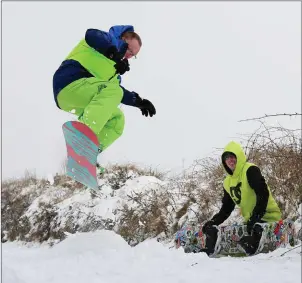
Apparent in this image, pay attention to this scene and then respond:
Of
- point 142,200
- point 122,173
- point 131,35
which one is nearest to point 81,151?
point 131,35

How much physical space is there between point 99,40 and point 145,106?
71 cm

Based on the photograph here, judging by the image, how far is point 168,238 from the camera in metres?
4.36

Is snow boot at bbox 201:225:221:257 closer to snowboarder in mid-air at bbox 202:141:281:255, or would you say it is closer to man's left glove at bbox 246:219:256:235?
snowboarder in mid-air at bbox 202:141:281:255

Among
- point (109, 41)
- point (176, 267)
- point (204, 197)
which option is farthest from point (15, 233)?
point (176, 267)

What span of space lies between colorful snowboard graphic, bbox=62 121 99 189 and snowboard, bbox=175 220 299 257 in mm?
991

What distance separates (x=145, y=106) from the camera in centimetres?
320

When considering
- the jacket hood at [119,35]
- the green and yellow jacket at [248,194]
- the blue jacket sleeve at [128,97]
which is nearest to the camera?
the jacket hood at [119,35]

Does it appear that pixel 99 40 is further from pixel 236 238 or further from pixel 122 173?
pixel 122 173

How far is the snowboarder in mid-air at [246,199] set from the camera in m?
2.79

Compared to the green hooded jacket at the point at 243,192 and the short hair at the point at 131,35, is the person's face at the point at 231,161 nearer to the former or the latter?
the green hooded jacket at the point at 243,192

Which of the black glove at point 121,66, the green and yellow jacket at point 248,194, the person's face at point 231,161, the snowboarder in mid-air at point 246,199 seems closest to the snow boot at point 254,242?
the snowboarder in mid-air at point 246,199

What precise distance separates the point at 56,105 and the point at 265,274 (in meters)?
1.98

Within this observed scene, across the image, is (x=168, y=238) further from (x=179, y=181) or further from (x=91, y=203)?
(x=91, y=203)

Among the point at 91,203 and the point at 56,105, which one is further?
the point at 91,203
